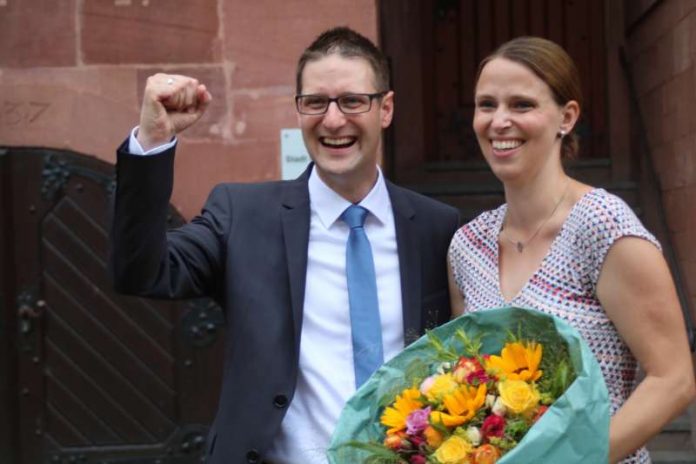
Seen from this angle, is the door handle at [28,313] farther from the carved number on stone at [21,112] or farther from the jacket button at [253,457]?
the jacket button at [253,457]

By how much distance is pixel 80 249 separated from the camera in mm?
6312

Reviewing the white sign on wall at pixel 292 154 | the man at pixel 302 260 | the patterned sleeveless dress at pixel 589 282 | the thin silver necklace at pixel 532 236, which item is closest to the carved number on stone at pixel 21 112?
the white sign on wall at pixel 292 154

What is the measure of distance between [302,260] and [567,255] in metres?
0.71

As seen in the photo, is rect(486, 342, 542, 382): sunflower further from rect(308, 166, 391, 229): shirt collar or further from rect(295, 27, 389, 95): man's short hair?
rect(295, 27, 389, 95): man's short hair

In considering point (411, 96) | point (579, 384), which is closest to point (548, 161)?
point (579, 384)

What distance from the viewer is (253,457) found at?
2.98 m

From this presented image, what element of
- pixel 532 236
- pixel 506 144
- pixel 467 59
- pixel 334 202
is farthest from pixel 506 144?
pixel 467 59

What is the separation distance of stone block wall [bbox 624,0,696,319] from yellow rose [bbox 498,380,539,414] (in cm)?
504

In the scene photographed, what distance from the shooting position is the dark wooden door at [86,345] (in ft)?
20.6

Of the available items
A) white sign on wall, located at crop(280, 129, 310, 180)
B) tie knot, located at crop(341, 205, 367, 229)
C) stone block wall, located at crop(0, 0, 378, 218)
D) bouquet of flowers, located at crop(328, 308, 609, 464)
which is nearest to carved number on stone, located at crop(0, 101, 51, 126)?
stone block wall, located at crop(0, 0, 378, 218)

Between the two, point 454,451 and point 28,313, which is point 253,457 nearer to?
point 454,451

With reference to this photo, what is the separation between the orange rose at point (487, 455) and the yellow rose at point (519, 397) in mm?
84

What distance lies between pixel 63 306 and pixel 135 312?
0.36 meters

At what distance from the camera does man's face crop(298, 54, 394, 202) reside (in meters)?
3.11
